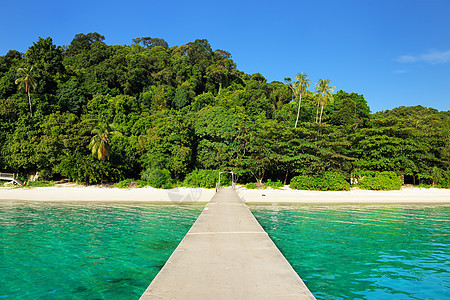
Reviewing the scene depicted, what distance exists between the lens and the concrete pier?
4.07m

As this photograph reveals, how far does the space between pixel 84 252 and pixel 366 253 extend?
9378mm

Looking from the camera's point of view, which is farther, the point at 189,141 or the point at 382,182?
the point at 189,141

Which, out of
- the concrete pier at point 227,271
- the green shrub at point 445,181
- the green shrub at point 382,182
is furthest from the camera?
the green shrub at point 445,181

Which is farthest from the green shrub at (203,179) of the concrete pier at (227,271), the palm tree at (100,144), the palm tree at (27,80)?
the palm tree at (27,80)

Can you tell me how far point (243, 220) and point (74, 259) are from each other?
18.9 ft

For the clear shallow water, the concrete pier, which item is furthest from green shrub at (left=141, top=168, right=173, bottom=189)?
the concrete pier

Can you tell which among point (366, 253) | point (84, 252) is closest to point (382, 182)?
point (366, 253)

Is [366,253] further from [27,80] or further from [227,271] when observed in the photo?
[27,80]

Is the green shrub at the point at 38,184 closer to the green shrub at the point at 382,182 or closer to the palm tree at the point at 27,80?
the palm tree at the point at 27,80

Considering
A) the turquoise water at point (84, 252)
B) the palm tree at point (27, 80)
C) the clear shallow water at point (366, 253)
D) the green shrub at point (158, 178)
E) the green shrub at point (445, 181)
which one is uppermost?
the palm tree at point (27, 80)

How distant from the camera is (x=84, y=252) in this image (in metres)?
8.73

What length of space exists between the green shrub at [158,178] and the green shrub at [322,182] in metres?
13.7

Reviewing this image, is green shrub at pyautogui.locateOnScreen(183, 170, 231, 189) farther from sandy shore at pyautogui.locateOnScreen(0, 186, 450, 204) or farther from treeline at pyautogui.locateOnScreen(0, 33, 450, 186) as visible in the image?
sandy shore at pyautogui.locateOnScreen(0, 186, 450, 204)

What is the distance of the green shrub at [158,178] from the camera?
2861 centimetres
